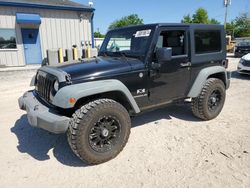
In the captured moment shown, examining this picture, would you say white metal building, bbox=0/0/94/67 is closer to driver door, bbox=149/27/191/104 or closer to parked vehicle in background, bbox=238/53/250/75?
parked vehicle in background, bbox=238/53/250/75

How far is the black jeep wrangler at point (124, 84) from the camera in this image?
2990mm

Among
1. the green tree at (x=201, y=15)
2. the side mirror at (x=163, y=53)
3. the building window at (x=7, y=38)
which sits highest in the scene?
the green tree at (x=201, y=15)

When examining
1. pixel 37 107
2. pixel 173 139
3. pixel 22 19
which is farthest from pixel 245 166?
pixel 22 19

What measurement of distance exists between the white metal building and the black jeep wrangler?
8.80 meters

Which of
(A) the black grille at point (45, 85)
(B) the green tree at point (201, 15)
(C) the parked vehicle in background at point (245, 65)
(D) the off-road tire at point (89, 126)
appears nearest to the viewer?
(D) the off-road tire at point (89, 126)

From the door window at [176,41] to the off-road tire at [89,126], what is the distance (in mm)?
1569

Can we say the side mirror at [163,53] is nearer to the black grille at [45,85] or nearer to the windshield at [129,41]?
the windshield at [129,41]

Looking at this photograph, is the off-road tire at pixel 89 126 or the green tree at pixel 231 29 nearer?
the off-road tire at pixel 89 126

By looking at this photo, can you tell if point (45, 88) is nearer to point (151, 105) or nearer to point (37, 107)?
point (37, 107)

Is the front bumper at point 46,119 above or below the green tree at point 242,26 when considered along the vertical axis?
below

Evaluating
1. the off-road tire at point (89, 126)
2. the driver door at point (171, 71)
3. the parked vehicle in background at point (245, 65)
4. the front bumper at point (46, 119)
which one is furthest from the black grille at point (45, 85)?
the parked vehicle in background at point (245, 65)

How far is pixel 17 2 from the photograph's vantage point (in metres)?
11.1

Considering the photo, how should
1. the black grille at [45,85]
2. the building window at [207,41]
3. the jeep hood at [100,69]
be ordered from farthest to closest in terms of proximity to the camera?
the building window at [207,41] < the black grille at [45,85] < the jeep hood at [100,69]

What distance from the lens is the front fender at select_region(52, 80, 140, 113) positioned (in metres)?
2.84
